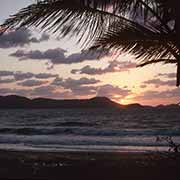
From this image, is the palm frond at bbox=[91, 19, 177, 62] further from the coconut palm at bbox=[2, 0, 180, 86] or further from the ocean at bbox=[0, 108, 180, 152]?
the ocean at bbox=[0, 108, 180, 152]

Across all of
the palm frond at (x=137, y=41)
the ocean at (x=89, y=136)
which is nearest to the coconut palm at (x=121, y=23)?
the palm frond at (x=137, y=41)

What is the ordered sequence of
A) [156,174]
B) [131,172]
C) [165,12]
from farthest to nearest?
1. [131,172]
2. [156,174]
3. [165,12]

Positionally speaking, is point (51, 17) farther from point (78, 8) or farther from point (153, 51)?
point (153, 51)

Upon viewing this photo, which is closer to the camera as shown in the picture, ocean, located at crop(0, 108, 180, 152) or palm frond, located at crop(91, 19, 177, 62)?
palm frond, located at crop(91, 19, 177, 62)

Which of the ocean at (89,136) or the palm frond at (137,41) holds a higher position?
the palm frond at (137,41)

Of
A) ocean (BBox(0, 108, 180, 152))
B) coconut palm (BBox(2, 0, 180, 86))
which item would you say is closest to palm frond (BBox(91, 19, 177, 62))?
coconut palm (BBox(2, 0, 180, 86))

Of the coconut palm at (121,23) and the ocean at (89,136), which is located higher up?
the coconut palm at (121,23)

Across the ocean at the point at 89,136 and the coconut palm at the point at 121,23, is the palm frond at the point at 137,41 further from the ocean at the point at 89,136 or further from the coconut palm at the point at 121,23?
the ocean at the point at 89,136

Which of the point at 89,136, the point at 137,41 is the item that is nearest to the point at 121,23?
the point at 137,41

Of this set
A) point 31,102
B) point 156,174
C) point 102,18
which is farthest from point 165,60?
point 31,102

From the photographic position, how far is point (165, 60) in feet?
17.0

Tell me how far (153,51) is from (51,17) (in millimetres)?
1180

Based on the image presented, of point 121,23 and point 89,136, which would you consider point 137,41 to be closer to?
point 121,23

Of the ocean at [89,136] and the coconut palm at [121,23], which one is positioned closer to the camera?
the coconut palm at [121,23]
